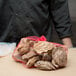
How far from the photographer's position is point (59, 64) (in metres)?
0.54

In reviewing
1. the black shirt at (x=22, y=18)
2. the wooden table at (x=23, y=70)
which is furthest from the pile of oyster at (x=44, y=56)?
the black shirt at (x=22, y=18)

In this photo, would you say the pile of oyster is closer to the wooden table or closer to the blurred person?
the wooden table

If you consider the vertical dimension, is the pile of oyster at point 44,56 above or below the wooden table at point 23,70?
above

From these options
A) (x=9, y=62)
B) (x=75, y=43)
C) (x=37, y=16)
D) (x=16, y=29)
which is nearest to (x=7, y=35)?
(x=16, y=29)

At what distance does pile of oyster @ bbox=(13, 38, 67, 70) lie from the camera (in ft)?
1.76

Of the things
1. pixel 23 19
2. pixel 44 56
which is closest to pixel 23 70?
pixel 44 56

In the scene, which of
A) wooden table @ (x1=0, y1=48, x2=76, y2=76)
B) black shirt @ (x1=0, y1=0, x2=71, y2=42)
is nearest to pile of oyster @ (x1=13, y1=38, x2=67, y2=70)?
wooden table @ (x1=0, y1=48, x2=76, y2=76)

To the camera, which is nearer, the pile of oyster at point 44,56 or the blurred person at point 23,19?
the pile of oyster at point 44,56

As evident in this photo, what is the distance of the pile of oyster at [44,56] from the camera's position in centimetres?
54

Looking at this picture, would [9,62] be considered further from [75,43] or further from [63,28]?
[75,43]

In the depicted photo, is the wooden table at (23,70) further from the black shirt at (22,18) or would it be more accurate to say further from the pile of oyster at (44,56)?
the black shirt at (22,18)

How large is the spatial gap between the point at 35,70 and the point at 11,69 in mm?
70

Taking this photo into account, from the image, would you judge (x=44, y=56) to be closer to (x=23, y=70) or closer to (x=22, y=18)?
(x=23, y=70)

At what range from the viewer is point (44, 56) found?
0.54 m
